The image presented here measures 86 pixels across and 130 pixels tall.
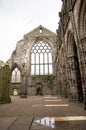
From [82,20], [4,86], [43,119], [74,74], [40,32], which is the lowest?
[43,119]

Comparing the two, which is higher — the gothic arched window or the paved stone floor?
the gothic arched window

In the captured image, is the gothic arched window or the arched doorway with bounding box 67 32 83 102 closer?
the arched doorway with bounding box 67 32 83 102

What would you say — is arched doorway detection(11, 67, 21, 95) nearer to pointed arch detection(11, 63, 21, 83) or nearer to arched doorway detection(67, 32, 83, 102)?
pointed arch detection(11, 63, 21, 83)

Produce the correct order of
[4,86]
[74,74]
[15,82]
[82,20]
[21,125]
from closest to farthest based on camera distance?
[21,125], [82,20], [74,74], [4,86], [15,82]

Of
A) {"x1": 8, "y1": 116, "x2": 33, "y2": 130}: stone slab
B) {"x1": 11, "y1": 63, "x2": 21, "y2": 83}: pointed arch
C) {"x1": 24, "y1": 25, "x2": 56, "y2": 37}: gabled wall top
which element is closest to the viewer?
{"x1": 8, "y1": 116, "x2": 33, "y2": 130}: stone slab

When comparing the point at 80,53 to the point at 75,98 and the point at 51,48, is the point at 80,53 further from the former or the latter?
the point at 51,48

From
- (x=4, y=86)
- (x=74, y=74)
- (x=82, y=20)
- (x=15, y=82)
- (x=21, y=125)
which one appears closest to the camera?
(x=21, y=125)

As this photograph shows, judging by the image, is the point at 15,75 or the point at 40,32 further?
the point at 40,32

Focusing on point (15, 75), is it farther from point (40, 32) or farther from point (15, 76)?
point (40, 32)

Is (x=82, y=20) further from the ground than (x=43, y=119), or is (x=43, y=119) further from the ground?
(x=82, y=20)

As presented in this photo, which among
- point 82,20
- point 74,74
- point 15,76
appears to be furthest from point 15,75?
point 82,20

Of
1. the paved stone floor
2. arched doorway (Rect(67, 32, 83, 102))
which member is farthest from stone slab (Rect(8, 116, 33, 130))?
arched doorway (Rect(67, 32, 83, 102))

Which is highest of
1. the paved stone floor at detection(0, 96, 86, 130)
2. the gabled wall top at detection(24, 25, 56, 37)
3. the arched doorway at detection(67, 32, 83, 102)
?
the gabled wall top at detection(24, 25, 56, 37)

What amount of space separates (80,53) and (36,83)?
19823 millimetres
